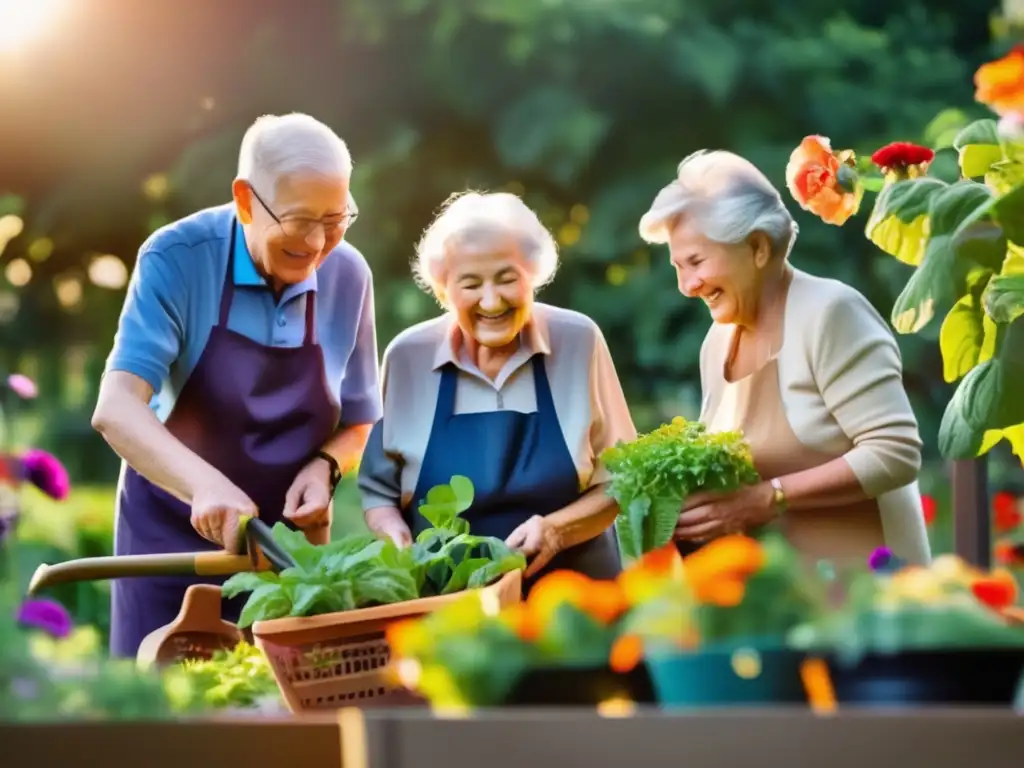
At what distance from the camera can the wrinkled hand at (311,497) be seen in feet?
7.79

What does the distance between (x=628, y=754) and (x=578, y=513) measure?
4.33 feet

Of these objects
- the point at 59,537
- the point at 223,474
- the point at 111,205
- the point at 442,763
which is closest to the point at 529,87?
the point at 111,205

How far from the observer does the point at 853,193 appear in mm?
2170

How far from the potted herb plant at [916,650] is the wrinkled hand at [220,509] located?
124 centimetres

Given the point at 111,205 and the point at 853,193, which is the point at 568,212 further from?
the point at 853,193

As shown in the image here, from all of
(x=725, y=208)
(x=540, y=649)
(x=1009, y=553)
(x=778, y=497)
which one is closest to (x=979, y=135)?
(x=725, y=208)

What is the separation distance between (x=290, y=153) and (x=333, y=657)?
94 centimetres

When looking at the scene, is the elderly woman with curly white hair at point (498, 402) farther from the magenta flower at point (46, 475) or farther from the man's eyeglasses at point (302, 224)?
the magenta flower at point (46, 475)

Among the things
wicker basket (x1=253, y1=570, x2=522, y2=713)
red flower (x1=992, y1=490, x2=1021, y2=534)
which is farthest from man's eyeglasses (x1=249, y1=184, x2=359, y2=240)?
red flower (x1=992, y1=490, x2=1021, y2=534)

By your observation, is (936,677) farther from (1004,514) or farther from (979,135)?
(1004,514)

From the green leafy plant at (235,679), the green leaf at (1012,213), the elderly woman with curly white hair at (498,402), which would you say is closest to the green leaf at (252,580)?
the green leafy plant at (235,679)

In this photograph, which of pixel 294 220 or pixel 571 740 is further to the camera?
pixel 294 220

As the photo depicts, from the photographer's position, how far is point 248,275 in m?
2.40

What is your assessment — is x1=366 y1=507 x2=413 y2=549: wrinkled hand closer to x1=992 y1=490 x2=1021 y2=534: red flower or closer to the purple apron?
the purple apron
